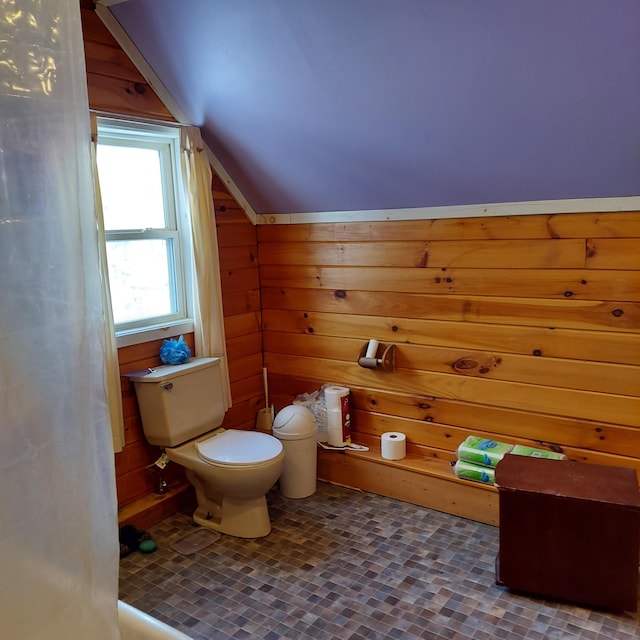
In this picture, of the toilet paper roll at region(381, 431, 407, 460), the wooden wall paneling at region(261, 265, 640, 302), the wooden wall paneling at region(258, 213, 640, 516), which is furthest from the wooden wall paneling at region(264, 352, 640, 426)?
the wooden wall paneling at region(261, 265, 640, 302)

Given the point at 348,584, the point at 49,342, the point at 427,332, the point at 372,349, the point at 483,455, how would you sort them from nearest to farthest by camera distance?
the point at 49,342 → the point at 348,584 → the point at 483,455 → the point at 427,332 → the point at 372,349

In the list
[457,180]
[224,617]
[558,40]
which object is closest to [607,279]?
[457,180]

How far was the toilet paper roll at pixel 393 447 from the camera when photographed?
3.00 metres

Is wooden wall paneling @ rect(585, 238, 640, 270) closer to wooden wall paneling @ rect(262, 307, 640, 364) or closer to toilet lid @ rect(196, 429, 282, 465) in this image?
wooden wall paneling @ rect(262, 307, 640, 364)

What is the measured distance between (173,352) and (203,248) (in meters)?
0.53

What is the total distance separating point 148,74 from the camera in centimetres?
273

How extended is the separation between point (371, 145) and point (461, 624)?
→ 6.15 ft

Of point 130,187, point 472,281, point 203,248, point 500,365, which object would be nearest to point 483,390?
point 500,365

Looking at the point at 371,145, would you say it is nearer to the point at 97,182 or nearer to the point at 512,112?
the point at 512,112

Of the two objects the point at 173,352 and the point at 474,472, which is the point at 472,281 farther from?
the point at 173,352

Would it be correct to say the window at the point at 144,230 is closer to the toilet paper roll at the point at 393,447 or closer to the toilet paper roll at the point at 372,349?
the toilet paper roll at the point at 372,349

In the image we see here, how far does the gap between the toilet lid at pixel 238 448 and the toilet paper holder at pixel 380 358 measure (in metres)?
0.60

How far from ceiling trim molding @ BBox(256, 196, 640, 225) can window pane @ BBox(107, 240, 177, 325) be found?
66 centimetres

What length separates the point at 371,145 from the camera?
2.59 metres
